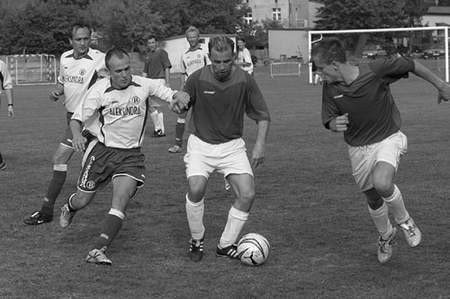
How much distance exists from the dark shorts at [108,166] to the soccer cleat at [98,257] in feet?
2.31

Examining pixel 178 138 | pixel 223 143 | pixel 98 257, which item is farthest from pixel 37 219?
pixel 178 138

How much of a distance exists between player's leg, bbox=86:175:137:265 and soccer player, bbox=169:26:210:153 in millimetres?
7396

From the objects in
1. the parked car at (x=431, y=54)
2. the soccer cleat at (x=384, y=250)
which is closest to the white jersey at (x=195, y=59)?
the soccer cleat at (x=384, y=250)

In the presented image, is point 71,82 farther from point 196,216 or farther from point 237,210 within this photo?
point 237,210

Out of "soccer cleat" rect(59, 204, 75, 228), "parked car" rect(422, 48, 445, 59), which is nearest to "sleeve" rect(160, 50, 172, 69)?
"soccer cleat" rect(59, 204, 75, 228)

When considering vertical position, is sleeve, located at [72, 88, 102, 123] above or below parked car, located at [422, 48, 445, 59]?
above

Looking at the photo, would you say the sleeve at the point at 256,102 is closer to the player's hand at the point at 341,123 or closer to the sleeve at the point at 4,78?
the player's hand at the point at 341,123

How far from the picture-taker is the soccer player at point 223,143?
674 centimetres

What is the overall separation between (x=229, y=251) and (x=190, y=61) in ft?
29.0

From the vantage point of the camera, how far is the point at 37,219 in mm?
8422

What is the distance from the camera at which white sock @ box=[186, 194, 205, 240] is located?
6.79 meters

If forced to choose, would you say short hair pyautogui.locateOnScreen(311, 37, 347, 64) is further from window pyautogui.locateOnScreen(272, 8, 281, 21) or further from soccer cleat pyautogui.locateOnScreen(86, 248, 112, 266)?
window pyautogui.locateOnScreen(272, 8, 281, 21)

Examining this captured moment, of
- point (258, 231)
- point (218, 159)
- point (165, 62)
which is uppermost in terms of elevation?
point (165, 62)

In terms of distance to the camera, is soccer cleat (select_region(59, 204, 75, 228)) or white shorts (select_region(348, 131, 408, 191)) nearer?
white shorts (select_region(348, 131, 408, 191))
